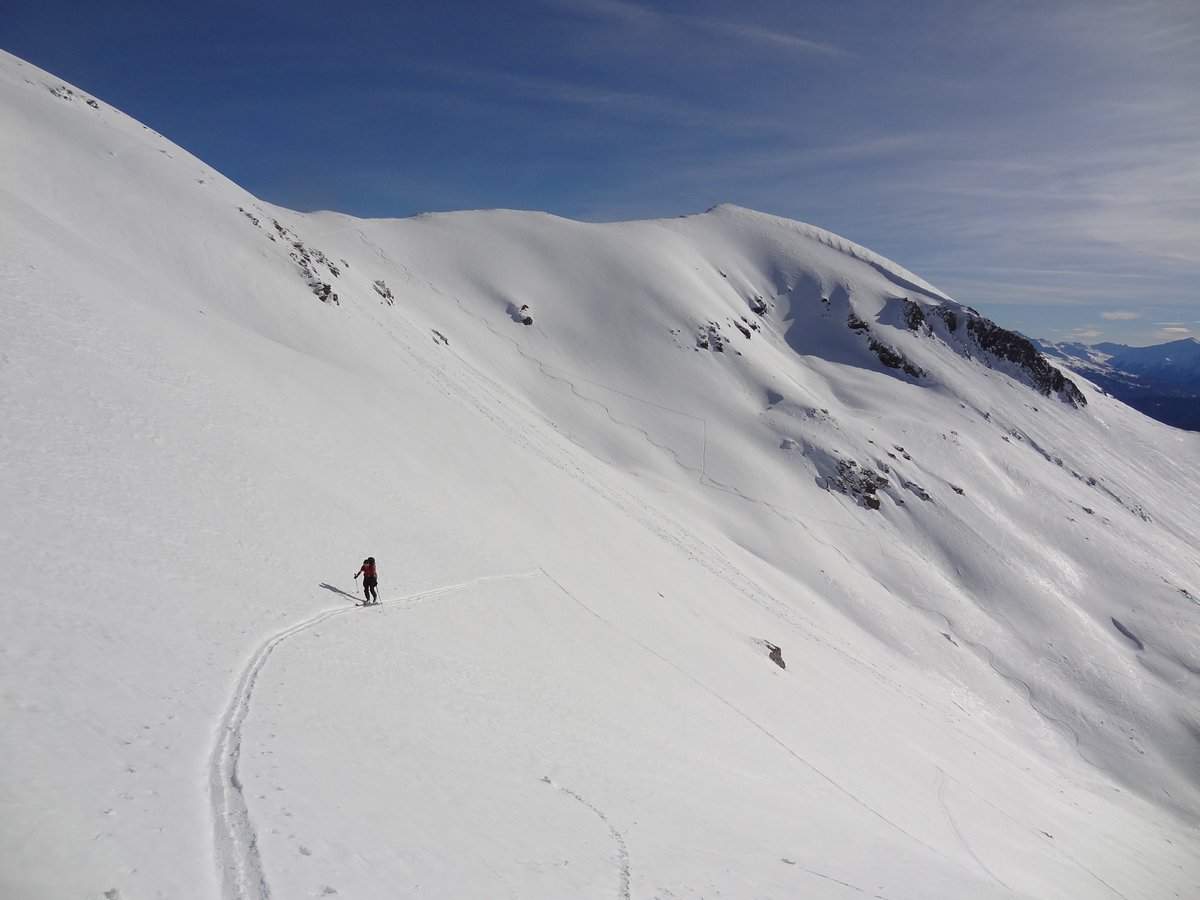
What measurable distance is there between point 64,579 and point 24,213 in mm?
23338

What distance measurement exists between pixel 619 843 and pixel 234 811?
18.9ft

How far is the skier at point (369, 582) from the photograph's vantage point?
54.1 ft

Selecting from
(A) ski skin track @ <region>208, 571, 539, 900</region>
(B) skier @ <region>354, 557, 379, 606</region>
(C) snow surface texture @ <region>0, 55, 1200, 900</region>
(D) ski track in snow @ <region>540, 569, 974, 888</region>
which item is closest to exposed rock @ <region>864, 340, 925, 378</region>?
(C) snow surface texture @ <region>0, 55, 1200, 900</region>

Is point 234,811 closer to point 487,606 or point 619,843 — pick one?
point 619,843

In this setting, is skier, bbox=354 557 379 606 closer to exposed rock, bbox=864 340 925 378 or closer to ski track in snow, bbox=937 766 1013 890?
ski track in snow, bbox=937 766 1013 890

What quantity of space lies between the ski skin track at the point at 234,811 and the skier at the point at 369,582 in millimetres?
4960

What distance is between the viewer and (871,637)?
52125 millimetres

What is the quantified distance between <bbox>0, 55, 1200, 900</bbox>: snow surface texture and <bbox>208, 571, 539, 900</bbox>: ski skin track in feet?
0.14

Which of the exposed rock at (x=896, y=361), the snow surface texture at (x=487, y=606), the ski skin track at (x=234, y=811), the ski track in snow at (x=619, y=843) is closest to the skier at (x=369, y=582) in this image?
the snow surface texture at (x=487, y=606)

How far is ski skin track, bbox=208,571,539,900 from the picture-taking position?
670 cm

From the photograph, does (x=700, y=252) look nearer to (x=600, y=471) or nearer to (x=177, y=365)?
(x=600, y=471)

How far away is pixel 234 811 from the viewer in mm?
7652

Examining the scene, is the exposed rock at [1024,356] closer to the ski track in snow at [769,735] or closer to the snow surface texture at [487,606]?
the snow surface texture at [487,606]

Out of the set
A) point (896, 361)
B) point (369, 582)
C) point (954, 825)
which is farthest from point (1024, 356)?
point (369, 582)
